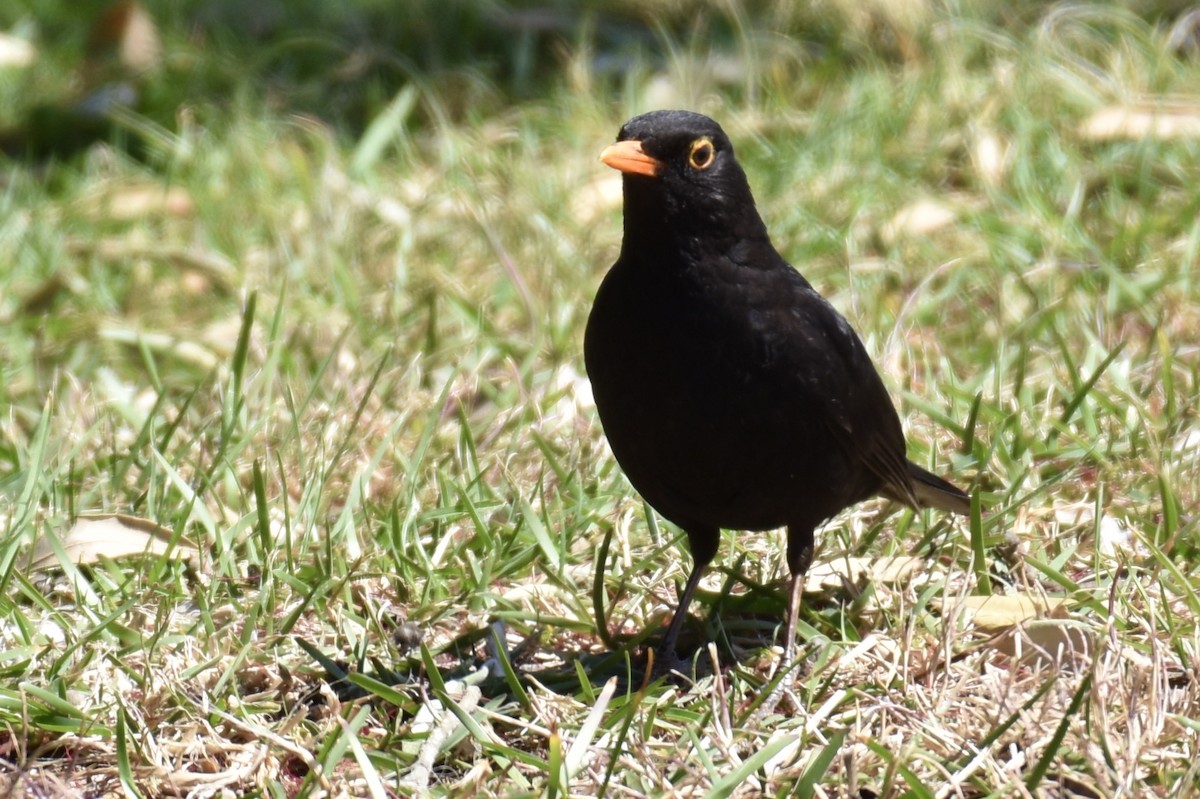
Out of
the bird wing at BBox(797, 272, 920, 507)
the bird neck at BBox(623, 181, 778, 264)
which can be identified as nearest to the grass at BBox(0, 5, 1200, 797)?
the bird wing at BBox(797, 272, 920, 507)

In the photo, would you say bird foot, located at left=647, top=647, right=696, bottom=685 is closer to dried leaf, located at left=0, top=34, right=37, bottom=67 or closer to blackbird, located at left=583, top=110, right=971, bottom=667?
blackbird, located at left=583, top=110, right=971, bottom=667

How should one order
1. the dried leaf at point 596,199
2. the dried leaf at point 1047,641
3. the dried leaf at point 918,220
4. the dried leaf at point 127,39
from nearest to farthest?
1. the dried leaf at point 1047,641
2. the dried leaf at point 918,220
3. the dried leaf at point 596,199
4. the dried leaf at point 127,39

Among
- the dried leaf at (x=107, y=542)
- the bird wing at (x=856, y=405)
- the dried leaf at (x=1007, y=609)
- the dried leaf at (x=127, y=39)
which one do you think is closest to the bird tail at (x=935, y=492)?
the bird wing at (x=856, y=405)

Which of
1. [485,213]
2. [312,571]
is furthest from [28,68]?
[312,571]

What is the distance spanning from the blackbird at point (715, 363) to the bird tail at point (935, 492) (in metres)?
0.21

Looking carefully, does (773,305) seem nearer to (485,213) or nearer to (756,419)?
(756,419)

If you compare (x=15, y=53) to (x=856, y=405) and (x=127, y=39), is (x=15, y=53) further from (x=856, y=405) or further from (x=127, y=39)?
(x=856, y=405)

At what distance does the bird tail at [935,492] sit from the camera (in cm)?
397

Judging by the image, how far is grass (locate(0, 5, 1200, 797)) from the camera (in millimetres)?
3232

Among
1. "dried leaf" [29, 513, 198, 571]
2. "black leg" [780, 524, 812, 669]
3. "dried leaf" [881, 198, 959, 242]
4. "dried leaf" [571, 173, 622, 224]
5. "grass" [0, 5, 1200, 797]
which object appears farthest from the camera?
"dried leaf" [571, 173, 622, 224]

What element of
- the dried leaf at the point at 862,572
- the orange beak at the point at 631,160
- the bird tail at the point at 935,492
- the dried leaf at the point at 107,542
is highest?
the orange beak at the point at 631,160

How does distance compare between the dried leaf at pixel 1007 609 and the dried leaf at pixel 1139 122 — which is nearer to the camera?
the dried leaf at pixel 1007 609

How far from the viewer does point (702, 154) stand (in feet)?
12.0

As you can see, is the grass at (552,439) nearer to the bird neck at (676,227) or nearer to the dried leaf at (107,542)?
the dried leaf at (107,542)
